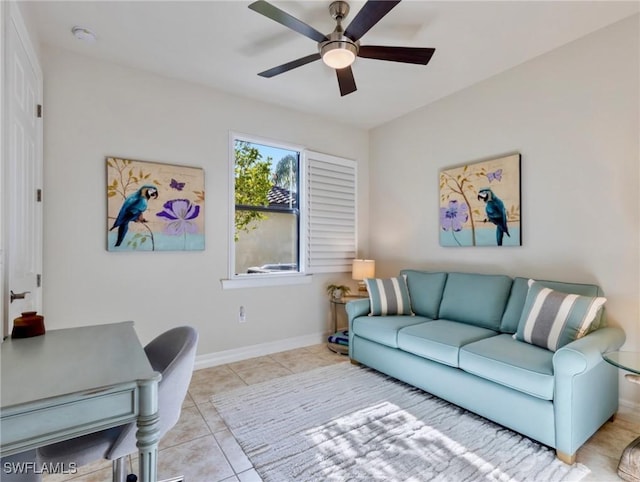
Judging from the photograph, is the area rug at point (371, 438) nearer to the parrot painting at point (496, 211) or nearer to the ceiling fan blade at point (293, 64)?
the parrot painting at point (496, 211)

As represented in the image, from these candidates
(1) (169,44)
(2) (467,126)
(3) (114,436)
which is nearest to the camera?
(3) (114,436)

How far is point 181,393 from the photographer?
1.33 m

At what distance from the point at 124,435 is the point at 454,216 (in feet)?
10.4

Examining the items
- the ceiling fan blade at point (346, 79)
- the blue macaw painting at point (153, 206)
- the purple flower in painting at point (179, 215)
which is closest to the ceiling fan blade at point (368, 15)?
the ceiling fan blade at point (346, 79)

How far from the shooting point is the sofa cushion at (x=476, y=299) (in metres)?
2.68

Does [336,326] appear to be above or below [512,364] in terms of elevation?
below

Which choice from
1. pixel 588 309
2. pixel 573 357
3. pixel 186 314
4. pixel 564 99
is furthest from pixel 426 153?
pixel 186 314

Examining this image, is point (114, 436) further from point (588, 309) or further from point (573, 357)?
point (588, 309)

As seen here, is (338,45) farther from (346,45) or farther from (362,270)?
(362,270)

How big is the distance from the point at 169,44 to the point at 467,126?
110 inches

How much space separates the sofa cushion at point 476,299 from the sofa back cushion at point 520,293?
6 cm

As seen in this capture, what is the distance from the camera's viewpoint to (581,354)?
1.70 m

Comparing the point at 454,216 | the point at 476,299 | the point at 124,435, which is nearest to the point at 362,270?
the point at 454,216

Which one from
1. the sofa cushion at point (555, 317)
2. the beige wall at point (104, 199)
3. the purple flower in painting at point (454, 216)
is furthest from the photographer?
the purple flower in painting at point (454, 216)
